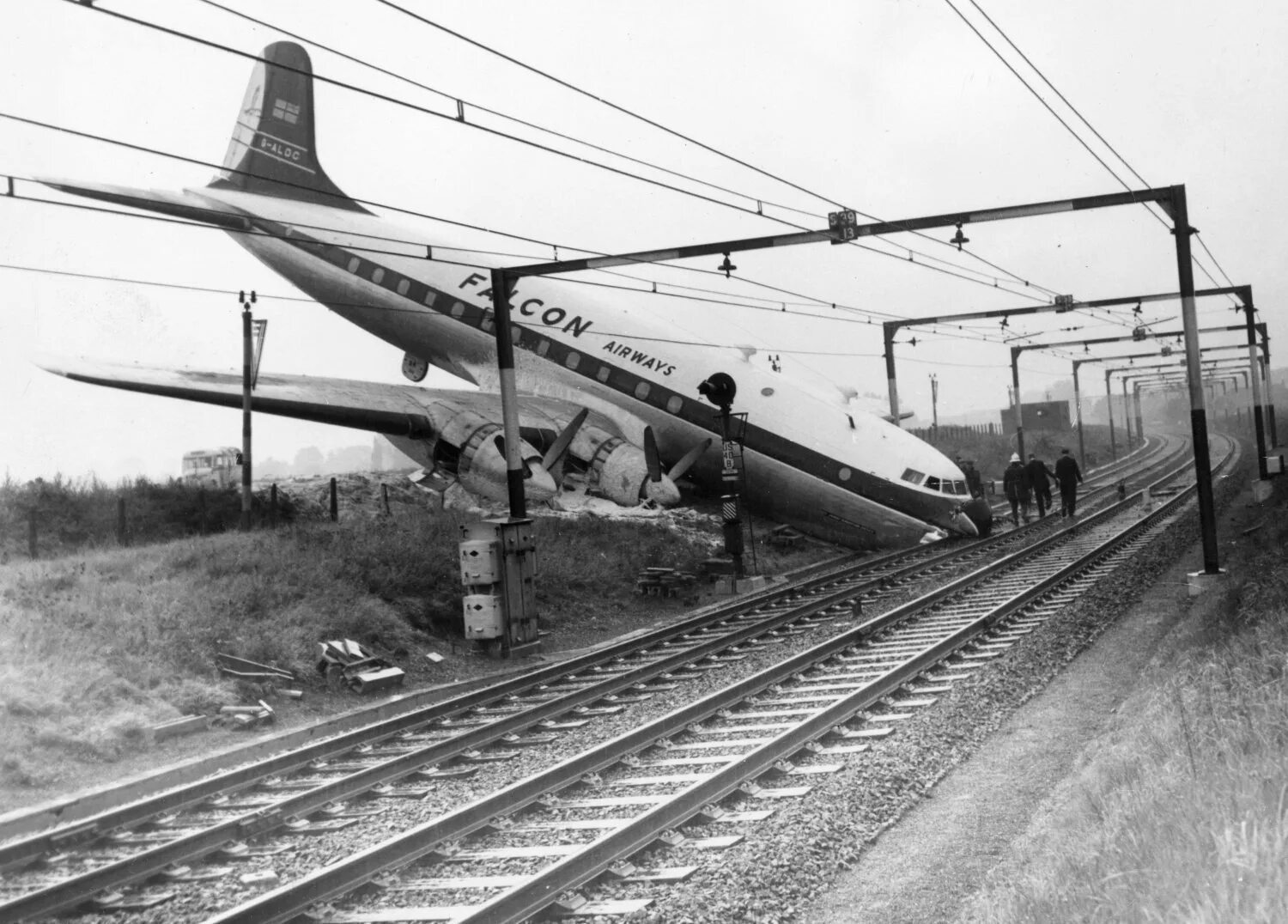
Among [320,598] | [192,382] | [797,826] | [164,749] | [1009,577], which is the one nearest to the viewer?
[797,826]

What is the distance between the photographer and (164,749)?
9.82 m

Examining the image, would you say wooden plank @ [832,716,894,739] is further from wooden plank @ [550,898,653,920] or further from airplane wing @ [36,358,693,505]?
airplane wing @ [36,358,693,505]

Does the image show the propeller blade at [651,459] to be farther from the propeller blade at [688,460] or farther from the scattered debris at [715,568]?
the scattered debris at [715,568]

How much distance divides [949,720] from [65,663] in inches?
348

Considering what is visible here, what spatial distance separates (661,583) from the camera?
19109 mm

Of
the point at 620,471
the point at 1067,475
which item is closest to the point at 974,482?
the point at 1067,475

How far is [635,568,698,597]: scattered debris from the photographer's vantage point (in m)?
19.1

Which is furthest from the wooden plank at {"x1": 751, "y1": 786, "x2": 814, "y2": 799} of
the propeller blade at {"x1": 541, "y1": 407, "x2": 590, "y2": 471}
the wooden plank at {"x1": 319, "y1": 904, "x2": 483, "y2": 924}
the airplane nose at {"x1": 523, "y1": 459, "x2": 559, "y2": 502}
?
the propeller blade at {"x1": 541, "y1": 407, "x2": 590, "y2": 471}

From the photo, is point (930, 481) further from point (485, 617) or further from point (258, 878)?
point (258, 878)

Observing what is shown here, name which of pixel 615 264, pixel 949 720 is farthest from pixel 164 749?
pixel 615 264

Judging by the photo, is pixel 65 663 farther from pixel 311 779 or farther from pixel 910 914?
pixel 910 914

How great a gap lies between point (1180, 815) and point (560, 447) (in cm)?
1664

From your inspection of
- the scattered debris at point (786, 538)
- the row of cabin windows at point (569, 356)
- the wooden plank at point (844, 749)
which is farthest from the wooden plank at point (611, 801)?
the scattered debris at point (786, 538)

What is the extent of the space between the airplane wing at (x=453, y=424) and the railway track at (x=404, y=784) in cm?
721
